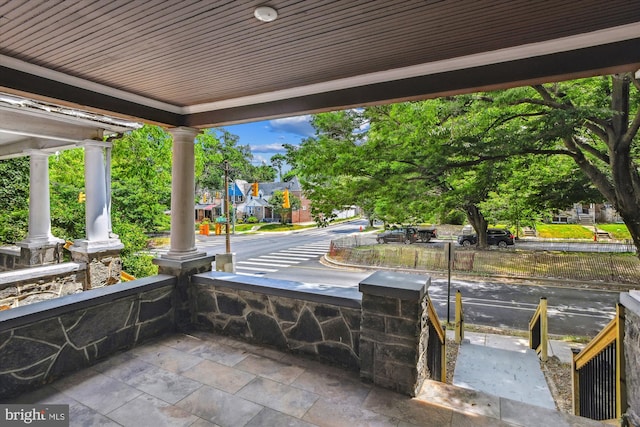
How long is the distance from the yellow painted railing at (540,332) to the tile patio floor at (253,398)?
3868 mm

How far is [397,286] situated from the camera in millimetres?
2541

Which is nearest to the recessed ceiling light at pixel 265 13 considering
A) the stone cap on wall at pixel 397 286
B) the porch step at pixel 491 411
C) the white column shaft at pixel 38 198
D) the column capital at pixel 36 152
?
the stone cap on wall at pixel 397 286

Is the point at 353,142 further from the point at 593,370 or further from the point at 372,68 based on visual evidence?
the point at 593,370

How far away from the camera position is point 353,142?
8500 mm

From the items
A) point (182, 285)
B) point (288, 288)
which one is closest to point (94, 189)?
point (182, 285)

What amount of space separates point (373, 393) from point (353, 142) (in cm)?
680

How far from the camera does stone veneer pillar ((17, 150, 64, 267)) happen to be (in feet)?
22.0

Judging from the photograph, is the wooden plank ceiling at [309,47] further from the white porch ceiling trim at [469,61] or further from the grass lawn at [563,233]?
the grass lawn at [563,233]

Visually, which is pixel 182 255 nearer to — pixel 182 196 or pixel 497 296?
pixel 182 196

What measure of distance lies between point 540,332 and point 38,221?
10.2 m

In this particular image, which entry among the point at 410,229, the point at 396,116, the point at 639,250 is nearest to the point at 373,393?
the point at 396,116

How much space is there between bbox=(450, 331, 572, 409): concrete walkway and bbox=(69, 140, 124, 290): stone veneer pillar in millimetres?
6365

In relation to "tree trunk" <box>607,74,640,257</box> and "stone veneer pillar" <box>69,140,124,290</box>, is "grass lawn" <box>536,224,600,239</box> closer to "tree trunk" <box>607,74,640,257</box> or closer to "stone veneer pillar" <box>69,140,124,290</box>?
"tree trunk" <box>607,74,640,257</box>

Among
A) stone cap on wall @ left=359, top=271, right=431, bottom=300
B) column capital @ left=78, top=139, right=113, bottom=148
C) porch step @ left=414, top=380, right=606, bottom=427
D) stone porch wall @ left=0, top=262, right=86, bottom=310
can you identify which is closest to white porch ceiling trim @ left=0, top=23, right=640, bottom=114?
stone cap on wall @ left=359, top=271, right=431, bottom=300
